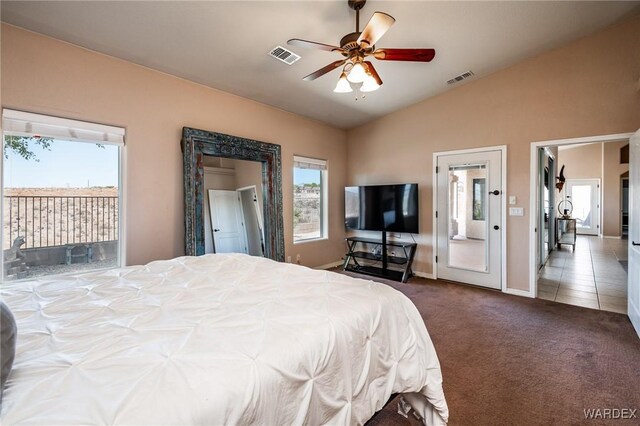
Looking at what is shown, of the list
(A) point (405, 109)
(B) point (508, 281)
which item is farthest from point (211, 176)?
(B) point (508, 281)

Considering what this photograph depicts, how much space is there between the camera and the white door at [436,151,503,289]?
421 centimetres

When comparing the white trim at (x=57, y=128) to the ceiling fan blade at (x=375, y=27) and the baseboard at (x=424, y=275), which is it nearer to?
the ceiling fan blade at (x=375, y=27)

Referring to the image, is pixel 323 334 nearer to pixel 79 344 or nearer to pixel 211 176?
pixel 79 344

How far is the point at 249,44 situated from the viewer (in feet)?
9.39

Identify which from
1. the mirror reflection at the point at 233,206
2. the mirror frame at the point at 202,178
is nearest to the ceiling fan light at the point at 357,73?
the mirror frame at the point at 202,178

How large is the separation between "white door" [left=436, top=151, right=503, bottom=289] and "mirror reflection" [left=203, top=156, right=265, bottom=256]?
2.93m

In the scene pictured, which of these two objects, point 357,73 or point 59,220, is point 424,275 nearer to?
point 357,73

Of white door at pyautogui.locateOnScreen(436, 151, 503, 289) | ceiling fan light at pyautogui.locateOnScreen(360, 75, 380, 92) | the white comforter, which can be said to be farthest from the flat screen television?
the white comforter

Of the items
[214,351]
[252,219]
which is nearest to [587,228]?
[252,219]

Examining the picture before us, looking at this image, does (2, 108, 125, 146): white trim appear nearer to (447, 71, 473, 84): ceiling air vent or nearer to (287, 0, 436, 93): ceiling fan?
(287, 0, 436, 93): ceiling fan

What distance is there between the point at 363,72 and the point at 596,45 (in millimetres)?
3268

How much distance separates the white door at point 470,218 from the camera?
4211mm

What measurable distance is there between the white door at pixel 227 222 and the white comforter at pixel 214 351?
5.63 ft

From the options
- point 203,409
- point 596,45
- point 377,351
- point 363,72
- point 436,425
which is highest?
point 596,45
